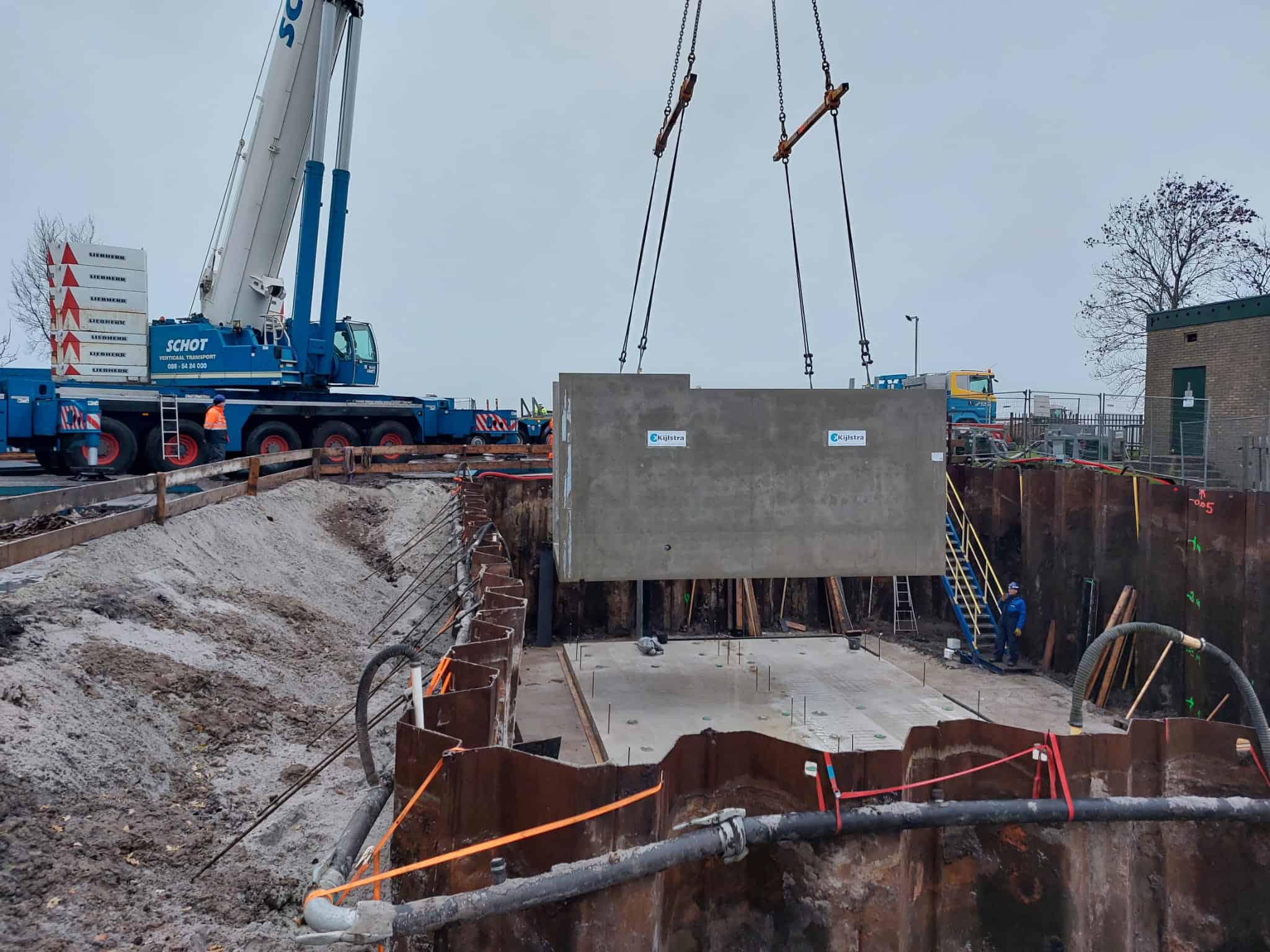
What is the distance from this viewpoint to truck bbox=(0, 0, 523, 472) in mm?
16891

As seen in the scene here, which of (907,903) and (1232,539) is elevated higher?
(1232,539)

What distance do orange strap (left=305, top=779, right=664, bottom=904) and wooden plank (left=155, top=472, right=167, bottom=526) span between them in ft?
22.8

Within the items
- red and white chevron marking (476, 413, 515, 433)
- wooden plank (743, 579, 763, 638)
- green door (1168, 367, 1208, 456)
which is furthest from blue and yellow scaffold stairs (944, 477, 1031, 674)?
red and white chevron marking (476, 413, 515, 433)

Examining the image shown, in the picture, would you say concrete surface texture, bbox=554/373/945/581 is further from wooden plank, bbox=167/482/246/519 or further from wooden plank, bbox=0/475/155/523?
wooden plank, bbox=0/475/155/523

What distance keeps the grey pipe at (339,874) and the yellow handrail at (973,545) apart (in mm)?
14358

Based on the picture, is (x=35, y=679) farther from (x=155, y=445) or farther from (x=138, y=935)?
(x=155, y=445)

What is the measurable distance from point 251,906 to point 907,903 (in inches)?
137

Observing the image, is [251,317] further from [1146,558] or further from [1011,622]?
[1146,558]

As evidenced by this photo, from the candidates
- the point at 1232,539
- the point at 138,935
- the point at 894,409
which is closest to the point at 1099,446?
the point at 1232,539

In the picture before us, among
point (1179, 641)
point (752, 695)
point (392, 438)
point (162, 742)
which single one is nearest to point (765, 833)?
point (1179, 641)

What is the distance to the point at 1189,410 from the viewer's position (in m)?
19.7

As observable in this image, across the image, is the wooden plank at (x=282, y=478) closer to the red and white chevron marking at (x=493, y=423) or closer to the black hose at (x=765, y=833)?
the red and white chevron marking at (x=493, y=423)

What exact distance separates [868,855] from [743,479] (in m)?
Answer: 5.80

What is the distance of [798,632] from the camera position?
1593cm
